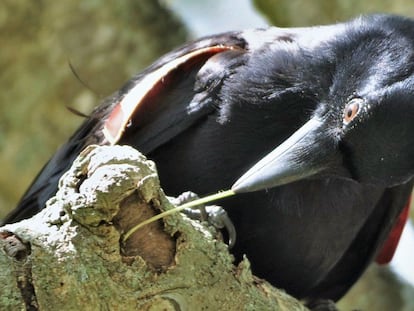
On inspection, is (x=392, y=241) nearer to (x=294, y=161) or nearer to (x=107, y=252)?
(x=294, y=161)

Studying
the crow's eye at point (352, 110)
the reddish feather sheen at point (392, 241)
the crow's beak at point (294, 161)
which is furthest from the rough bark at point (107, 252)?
the reddish feather sheen at point (392, 241)

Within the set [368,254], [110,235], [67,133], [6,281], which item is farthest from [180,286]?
[67,133]

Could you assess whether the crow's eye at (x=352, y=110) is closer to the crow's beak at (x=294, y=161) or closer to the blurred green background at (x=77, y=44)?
the crow's beak at (x=294, y=161)

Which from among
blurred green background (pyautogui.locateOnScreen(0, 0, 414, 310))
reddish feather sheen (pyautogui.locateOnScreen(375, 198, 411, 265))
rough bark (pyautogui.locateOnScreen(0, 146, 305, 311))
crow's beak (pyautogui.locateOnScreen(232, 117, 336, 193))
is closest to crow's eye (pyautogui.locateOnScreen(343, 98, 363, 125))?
crow's beak (pyautogui.locateOnScreen(232, 117, 336, 193))

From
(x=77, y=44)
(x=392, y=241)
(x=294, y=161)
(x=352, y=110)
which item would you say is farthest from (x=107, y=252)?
(x=77, y=44)

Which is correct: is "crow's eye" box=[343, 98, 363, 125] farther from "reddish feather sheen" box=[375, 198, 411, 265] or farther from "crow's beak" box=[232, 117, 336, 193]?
"reddish feather sheen" box=[375, 198, 411, 265]

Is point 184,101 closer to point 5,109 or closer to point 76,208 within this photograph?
point 76,208
